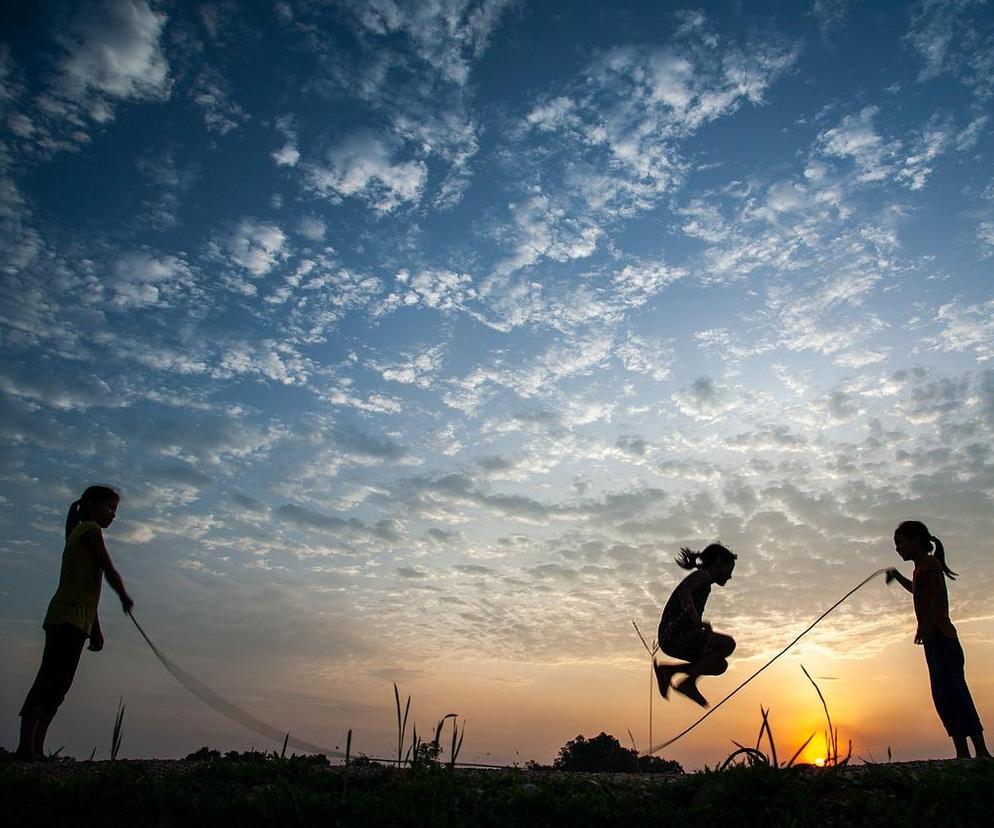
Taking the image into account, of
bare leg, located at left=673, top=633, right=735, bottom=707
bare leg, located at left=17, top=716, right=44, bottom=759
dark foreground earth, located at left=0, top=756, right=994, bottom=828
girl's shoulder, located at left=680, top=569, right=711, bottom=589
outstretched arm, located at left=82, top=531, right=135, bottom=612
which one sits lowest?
dark foreground earth, located at left=0, top=756, right=994, bottom=828

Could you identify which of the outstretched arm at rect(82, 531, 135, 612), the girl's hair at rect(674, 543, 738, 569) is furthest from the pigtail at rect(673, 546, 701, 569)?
the outstretched arm at rect(82, 531, 135, 612)

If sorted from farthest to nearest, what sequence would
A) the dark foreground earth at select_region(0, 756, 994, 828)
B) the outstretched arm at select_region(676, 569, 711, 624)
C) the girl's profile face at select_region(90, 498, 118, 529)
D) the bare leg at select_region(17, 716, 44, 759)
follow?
the outstretched arm at select_region(676, 569, 711, 624), the girl's profile face at select_region(90, 498, 118, 529), the bare leg at select_region(17, 716, 44, 759), the dark foreground earth at select_region(0, 756, 994, 828)

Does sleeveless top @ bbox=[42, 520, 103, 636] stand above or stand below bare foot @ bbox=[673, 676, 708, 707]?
above

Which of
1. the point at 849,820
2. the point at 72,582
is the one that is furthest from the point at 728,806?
the point at 72,582

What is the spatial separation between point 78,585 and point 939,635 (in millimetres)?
9624

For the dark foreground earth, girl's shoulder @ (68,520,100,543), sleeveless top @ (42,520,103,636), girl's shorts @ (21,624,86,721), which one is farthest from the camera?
girl's shoulder @ (68,520,100,543)

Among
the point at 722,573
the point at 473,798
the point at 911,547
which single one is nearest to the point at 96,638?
the point at 473,798

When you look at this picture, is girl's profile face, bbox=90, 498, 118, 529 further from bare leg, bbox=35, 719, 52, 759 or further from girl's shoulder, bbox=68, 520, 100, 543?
bare leg, bbox=35, 719, 52, 759

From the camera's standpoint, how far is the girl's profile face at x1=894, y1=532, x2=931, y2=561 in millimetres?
8680

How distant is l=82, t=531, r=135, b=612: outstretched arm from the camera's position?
280 inches

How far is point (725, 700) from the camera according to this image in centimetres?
787

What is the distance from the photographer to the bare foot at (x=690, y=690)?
31.3 feet

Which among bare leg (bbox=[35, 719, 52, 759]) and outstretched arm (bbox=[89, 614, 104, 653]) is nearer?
bare leg (bbox=[35, 719, 52, 759])

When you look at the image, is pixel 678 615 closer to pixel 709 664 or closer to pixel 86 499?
pixel 709 664
